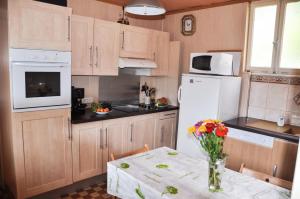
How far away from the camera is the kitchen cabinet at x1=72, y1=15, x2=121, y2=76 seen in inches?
105

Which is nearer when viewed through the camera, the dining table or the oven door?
the dining table

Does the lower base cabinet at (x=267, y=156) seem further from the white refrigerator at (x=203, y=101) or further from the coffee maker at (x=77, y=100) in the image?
the coffee maker at (x=77, y=100)

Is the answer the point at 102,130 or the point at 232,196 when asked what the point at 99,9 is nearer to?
the point at 102,130

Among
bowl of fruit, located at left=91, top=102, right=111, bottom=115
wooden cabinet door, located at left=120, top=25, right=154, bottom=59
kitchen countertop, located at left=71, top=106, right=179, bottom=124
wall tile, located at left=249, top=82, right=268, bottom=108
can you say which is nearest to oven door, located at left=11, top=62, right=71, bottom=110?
kitchen countertop, located at left=71, top=106, right=179, bottom=124

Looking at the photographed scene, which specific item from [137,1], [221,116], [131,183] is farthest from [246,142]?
[137,1]

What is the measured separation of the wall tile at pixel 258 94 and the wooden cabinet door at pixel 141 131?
1.34 meters

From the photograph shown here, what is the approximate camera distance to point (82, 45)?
106 inches

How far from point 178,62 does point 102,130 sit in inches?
63.1

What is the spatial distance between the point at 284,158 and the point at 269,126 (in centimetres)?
48

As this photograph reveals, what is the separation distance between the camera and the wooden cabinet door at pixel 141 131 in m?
3.10

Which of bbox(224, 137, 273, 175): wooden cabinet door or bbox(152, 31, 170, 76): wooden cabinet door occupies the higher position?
bbox(152, 31, 170, 76): wooden cabinet door

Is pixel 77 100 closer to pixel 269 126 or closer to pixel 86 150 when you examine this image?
pixel 86 150

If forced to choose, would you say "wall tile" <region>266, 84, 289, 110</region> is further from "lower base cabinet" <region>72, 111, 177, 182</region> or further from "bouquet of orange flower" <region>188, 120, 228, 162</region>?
"bouquet of orange flower" <region>188, 120, 228, 162</region>

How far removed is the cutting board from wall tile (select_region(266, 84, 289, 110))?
216mm
